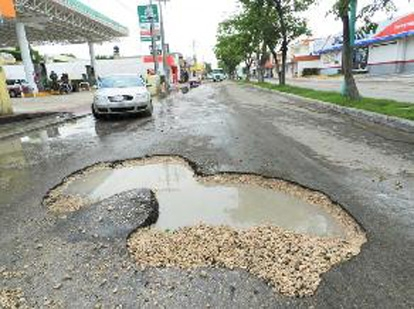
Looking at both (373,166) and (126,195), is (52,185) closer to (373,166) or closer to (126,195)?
(126,195)

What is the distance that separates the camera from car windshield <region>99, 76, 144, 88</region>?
13677mm

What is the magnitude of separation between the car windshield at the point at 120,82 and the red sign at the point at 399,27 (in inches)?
1096

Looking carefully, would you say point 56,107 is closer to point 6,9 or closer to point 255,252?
point 6,9

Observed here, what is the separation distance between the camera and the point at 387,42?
3725cm

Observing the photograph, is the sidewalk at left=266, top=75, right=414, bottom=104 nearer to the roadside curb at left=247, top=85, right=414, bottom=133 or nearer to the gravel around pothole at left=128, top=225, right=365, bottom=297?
the roadside curb at left=247, top=85, right=414, bottom=133

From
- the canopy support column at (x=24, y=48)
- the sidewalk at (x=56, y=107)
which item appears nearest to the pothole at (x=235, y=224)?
the sidewalk at (x=56, y=107)

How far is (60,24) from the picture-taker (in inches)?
1216

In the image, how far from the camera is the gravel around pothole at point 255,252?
9.91 feet

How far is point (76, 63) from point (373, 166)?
4801 cm

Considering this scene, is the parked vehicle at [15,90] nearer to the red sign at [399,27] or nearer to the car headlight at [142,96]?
the car headlight at [142,96]

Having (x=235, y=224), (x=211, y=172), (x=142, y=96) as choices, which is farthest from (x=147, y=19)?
(x=235, y=224)

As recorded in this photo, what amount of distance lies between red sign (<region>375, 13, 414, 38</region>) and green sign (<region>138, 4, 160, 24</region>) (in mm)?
20973

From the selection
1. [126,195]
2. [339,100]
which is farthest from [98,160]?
[339,100]

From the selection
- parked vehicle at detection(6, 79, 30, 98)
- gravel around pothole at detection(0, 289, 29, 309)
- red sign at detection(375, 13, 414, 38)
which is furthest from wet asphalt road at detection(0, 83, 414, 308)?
red sign at detection(375, 13, 414, 38)
